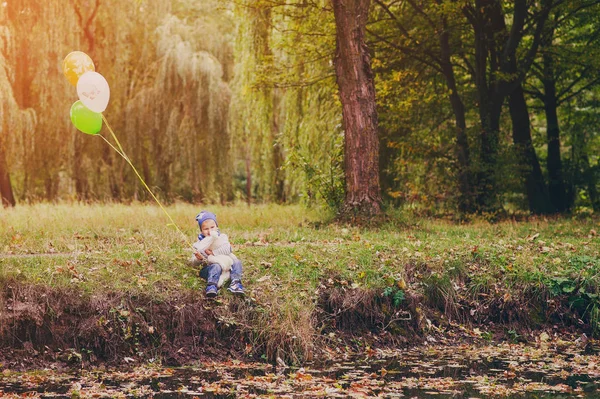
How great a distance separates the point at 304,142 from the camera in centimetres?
1966

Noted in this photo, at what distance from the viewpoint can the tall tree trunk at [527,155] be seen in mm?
19375

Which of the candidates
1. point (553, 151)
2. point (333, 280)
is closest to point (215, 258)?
point (333, 280)

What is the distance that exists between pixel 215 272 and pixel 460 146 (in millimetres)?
10908

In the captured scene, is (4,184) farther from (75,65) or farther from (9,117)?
(75,65)

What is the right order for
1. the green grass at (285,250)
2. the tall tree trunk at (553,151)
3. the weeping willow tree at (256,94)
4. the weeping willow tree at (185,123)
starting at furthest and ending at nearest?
the weeping willow tree at (185,123) → the tall tree trunk at (553,151) → the weeping willow tree at (256,94) → the green grass at (285,250)

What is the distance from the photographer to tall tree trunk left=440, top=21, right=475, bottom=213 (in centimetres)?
1770

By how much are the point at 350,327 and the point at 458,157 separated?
1011cm

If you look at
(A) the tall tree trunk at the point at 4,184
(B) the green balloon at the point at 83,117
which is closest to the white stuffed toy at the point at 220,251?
(B) the green balloon at the point at 83,117

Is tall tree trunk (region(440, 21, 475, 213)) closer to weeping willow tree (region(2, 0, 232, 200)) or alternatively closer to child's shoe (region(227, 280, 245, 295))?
weeping willow tree (region(2, 0, 232, 200))

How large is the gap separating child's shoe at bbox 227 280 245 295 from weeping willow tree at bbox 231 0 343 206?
25.0 ft

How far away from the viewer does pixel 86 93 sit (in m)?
9.49

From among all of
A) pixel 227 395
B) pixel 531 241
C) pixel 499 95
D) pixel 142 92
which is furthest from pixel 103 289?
pixel 142 92

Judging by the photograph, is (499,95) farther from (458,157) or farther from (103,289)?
(103,289)

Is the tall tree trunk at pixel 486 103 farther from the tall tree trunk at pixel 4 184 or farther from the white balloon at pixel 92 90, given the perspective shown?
the tall tree trunk at pixel 4 184
